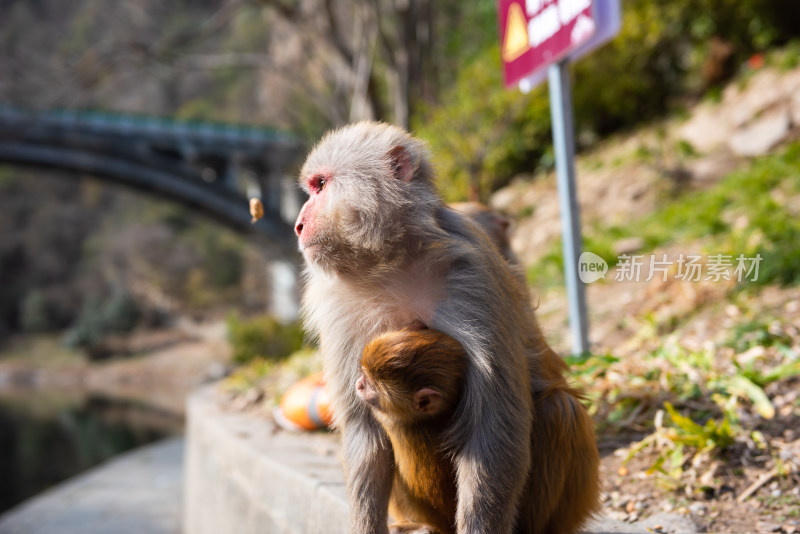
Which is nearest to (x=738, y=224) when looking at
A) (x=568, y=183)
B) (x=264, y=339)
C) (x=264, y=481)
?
(x=568, y=183)

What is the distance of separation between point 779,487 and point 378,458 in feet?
5.41

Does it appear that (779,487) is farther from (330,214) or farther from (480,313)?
(330,214)

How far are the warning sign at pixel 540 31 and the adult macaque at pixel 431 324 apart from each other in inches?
59.8

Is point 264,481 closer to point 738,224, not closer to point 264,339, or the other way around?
point 738,224

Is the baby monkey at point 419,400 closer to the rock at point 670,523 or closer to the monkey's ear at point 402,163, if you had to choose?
the monkey's ear at point 402,163

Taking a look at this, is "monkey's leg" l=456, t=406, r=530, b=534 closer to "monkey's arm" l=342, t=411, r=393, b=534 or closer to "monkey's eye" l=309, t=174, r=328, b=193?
"monkey's arm" l=342, t=411, r=393, b=534

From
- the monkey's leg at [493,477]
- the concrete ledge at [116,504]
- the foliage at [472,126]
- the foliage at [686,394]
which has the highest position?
the foliage at [472,126]

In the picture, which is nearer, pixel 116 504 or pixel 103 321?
pixel 116 504

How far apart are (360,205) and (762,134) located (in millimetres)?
7070

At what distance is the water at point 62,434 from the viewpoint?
1478cm

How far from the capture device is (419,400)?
1.74 metres

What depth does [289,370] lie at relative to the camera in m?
5.86

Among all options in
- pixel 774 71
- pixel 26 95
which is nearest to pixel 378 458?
pixel 774 71

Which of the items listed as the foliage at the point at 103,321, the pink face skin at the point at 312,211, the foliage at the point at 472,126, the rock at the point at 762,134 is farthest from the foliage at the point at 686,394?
the foliage at the point at 103,321
